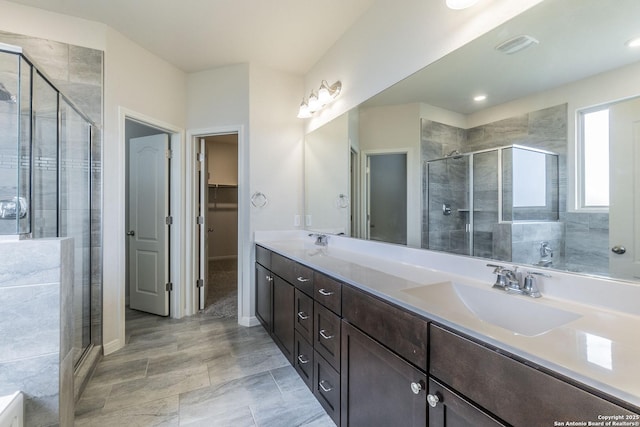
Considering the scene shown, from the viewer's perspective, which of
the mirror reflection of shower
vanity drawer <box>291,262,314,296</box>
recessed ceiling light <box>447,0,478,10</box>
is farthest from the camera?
vanity drawer <box>291,262,314,296</box>

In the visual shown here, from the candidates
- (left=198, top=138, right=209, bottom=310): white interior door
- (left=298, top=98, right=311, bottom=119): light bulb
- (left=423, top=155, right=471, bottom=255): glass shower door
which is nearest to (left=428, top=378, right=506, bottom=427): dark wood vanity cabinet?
(left=423, top=155, right=471, bottom=255): glass shower door

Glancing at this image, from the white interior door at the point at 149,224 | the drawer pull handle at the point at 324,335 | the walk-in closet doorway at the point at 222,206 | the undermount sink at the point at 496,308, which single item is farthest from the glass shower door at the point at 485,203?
the walk-in closet doorway at the point at 222,206

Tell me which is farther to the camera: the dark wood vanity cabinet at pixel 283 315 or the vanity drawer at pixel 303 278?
the dark wood vanity cabinet at pixel 283 315

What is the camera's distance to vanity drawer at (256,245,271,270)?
2522mm

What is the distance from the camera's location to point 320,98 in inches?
103

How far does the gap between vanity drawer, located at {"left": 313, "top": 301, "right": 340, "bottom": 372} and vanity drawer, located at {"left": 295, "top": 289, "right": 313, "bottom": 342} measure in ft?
0.19

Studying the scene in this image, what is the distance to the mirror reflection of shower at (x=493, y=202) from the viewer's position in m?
1.13

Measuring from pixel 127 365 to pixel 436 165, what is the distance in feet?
8.73

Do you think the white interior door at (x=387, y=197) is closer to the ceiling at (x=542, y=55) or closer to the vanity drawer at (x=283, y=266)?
the ceiling at (x=542, y=55)

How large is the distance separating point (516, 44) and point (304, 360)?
2.05 m

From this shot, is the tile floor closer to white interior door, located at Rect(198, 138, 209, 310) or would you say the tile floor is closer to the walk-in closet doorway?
Answer: white interior door, located at Rect(198, 138, 209, 310)

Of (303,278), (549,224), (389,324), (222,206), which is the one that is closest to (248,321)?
(303,278)

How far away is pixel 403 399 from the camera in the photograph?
3.34ft

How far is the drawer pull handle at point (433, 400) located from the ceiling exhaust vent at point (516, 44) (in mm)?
1370
